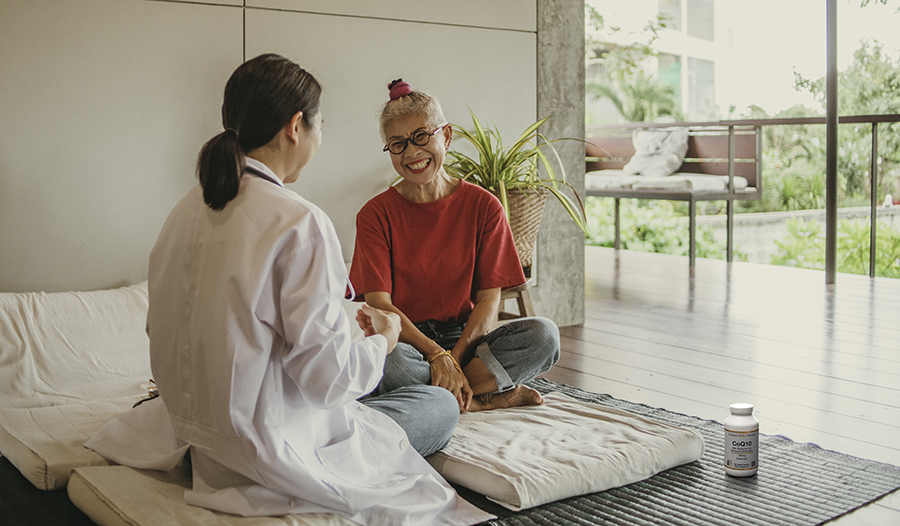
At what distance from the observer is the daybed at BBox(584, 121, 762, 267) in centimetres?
584

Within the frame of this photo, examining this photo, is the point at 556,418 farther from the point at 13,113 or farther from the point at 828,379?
the point at 13,113

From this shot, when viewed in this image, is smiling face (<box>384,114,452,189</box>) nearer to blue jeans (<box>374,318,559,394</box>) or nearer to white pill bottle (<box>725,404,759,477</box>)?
blue jeans (<box>374,318,559,394</box>)

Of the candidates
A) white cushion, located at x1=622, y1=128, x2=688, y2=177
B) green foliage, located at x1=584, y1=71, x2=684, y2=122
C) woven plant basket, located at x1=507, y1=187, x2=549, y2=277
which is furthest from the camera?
green foliage, located at x1=584, y1=71, x2=684, y2=122

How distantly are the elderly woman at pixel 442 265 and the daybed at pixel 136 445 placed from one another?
0.45 ft

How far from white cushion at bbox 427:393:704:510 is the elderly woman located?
0.14 metres

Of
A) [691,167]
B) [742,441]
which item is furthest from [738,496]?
[691,167]

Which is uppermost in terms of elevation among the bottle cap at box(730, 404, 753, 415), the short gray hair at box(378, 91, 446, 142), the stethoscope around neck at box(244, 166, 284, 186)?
the short gray hair at box(378, 91, 446, 142)

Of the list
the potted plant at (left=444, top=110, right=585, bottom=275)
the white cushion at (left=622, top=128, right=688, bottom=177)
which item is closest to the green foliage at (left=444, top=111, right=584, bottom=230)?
the potted plant at (left=444, top=110, right=585, bottom=275)

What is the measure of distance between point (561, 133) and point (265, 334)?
2.74 meters

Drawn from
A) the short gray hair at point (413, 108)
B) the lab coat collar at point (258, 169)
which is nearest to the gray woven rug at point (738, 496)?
the lab coat collar at point (258, 169)

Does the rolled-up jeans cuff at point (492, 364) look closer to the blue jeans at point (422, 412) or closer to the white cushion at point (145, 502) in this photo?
the blue jeans at point (422, 412)

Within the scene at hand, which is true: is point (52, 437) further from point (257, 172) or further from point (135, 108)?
point (135, 108)

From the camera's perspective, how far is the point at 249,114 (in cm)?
141

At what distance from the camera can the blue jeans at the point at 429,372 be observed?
1.85 metres
